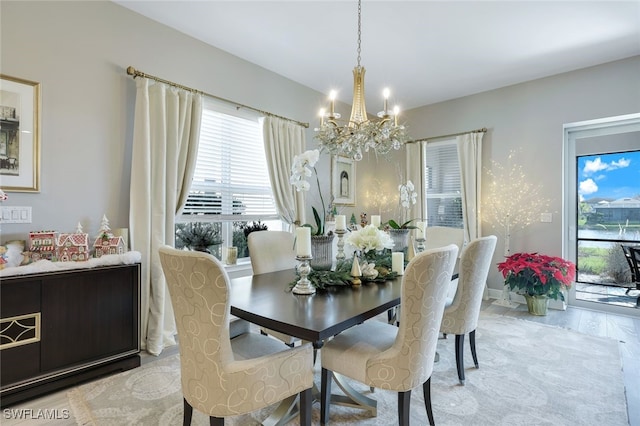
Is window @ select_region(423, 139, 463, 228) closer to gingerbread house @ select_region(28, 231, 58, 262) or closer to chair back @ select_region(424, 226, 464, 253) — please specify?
chair back @ select_region(424, 226, 464, 253)

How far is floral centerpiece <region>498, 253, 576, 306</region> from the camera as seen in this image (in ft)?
11.5

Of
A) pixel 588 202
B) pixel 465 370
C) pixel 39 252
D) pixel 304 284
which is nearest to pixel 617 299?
pixel 588 202

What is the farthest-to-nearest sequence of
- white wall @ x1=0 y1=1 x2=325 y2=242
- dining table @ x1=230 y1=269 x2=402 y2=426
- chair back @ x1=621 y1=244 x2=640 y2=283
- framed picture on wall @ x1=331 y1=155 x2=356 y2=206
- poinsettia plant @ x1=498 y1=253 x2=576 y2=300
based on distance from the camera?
1. framed picture on wall @ x1=331 y1=155 x2=356 y2=206
2. chair back @ x1=621 y1=244 x2=640 y2=283
3. poinsettia plant @ x1=498 y1=253 x2=576 y2=300
4. white wall @ x1=0 y1=1 x2=325 y2=242
5. dining table @ x1=230 y1=269 x2=402 y2=426

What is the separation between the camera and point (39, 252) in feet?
6.85

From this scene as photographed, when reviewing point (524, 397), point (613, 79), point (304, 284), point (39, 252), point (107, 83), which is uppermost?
point (613, 79)

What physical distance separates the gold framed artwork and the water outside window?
550 cm

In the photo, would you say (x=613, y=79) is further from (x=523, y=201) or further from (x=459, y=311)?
(x=459, y=311)

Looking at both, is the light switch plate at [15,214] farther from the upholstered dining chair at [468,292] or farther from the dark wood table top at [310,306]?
the upholstered dining chair at [468,292]

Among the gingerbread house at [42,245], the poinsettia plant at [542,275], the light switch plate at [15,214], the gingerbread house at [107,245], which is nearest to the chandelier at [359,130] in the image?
the gingerbread house at [107,245]

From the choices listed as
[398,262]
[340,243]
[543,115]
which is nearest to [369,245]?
[340,243]

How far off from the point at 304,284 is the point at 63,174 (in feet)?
6.61

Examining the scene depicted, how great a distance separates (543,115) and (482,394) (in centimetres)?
354

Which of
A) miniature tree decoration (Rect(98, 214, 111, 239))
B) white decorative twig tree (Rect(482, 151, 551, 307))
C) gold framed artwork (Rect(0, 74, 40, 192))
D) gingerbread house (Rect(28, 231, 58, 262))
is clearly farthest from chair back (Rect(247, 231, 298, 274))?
white decorative twig tree (Rect(482, 151, 551, 307))

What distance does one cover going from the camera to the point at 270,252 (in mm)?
2455
